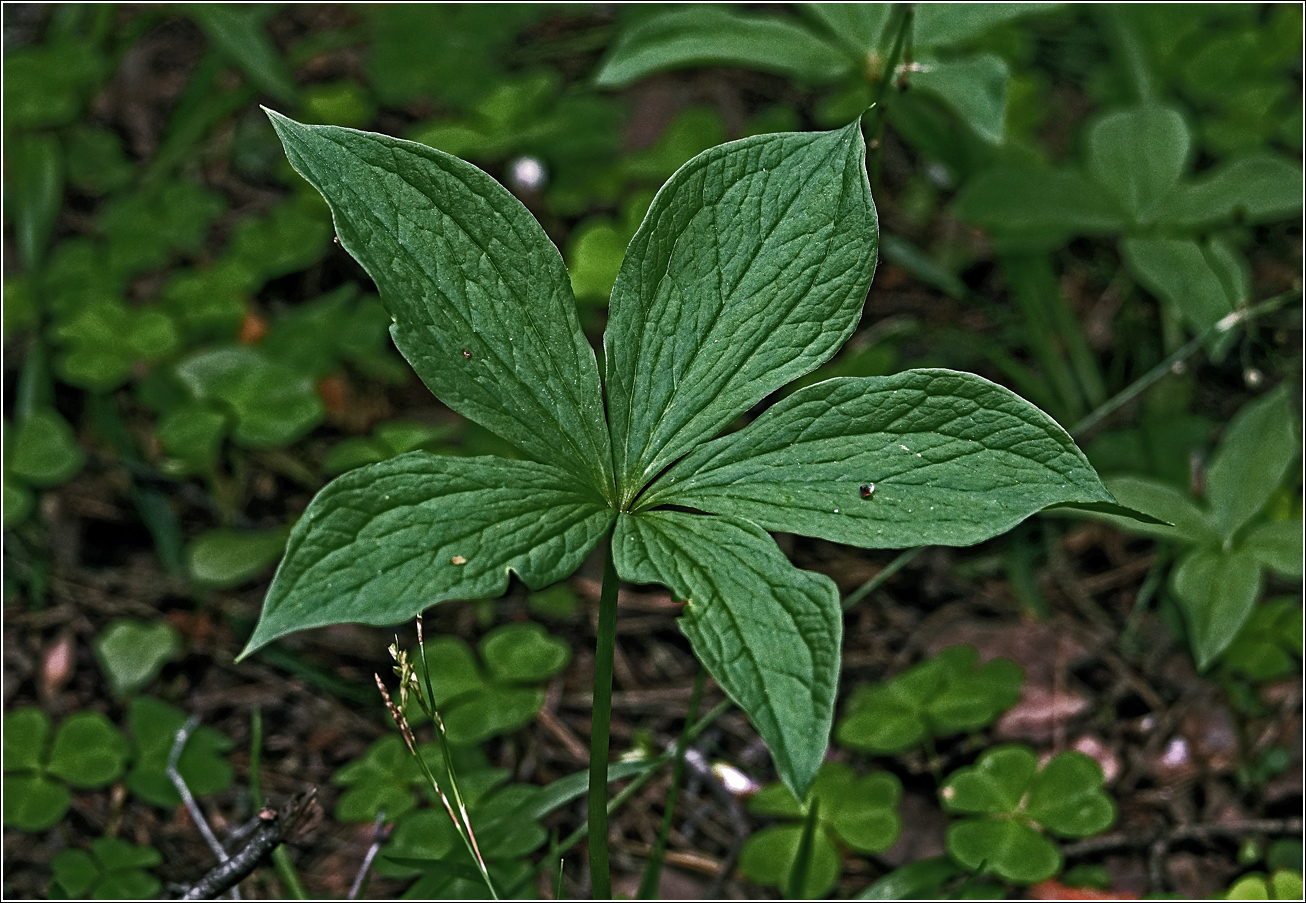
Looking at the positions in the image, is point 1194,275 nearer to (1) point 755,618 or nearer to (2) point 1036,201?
(2) point 1036,201

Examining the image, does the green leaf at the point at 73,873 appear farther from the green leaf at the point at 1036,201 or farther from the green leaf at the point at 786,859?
the green leaf at the point at 1036,201

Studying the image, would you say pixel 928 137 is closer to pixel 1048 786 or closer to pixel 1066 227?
pixel 1066 227

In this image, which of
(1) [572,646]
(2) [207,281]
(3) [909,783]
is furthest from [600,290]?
(3) [909,783]

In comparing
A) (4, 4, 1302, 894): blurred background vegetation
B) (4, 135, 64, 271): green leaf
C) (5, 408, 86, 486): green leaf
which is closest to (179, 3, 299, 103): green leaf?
(4, 4, 1302, 894): blurred background vegetation

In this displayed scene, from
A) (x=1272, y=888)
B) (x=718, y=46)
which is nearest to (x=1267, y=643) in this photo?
(x=1272, y=888)

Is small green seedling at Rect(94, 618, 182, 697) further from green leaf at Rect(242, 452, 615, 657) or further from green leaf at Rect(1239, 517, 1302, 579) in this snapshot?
green leaf at Rect(1239, 517, 1302, 579)

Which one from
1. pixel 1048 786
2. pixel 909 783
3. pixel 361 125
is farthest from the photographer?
pixel 361 125

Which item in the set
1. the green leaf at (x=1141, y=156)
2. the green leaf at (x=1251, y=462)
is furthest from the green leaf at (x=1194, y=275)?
the green leaf at (x=1251, y=462)
